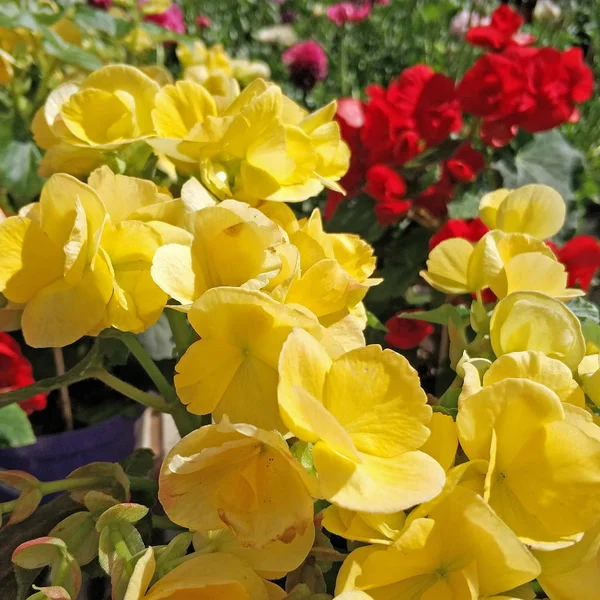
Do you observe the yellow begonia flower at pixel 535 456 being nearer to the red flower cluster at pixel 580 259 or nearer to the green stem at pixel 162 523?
the green stem at pixel 162 523

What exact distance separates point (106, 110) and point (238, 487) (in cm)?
25

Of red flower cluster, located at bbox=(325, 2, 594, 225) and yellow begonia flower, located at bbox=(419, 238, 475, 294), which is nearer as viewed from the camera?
yellow begonia flower, located at bbox=(419, 238, 475, 294)

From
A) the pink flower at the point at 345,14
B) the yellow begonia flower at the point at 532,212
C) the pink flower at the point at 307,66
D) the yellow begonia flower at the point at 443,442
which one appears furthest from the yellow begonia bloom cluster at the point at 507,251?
the pink flower at the point at 345,14

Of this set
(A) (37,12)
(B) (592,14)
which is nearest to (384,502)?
(A) (37,12)

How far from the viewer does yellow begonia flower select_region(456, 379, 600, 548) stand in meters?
0.25

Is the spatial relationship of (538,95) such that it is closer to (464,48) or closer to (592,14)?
(464,48)

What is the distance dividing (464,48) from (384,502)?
1196mm

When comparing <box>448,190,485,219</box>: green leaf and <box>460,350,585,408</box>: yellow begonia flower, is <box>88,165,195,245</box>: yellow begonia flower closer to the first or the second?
<box>460,350,585,408</box>: yellow begonia flower

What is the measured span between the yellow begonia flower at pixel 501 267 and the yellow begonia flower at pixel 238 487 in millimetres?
165

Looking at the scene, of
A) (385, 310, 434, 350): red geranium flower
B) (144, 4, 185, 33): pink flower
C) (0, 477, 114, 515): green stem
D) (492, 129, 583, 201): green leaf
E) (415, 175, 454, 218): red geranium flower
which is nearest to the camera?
(0, 477, 114, 515): green stem

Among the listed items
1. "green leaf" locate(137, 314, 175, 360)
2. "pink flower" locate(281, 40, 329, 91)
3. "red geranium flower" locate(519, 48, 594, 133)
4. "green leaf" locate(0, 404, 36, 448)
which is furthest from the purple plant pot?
"pink flower" locate(281, 40, 329, 91)

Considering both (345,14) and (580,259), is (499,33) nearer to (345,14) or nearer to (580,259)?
(580,259)

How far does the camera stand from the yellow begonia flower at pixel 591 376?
301 millimetres

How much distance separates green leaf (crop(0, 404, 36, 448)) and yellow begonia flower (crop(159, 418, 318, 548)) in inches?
14.8
